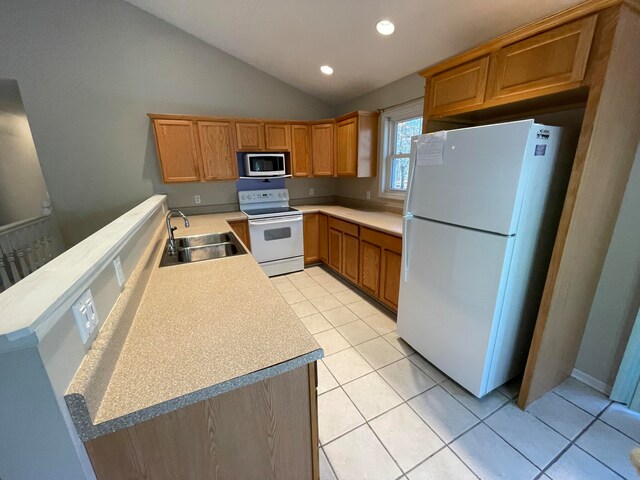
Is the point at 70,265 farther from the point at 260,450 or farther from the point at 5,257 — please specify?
the point at 5,257

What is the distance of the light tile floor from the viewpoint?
1.33 metres

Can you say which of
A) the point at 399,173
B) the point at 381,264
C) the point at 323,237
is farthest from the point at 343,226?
the point at 399,173

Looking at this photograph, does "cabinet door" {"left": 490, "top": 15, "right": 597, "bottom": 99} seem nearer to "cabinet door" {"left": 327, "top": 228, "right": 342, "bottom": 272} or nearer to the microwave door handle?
"cabinet door" {"left": 327, "top": 228, "right": 342, "bottom": 272}

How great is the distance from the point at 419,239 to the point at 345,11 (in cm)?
189

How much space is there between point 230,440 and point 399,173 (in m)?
3.10

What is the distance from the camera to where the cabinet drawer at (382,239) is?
7.76 feet

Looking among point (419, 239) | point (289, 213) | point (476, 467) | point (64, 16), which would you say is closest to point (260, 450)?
point (476, 467)

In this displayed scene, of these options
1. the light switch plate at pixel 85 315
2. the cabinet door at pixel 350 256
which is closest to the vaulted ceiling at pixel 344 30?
the cabinet door at pixel 350 256

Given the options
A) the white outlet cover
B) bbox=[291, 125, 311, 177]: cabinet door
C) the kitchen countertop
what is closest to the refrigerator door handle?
the kitchen countertop

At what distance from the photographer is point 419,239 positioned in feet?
6.12

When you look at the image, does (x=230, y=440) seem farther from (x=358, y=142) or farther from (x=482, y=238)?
(x=358, y=142)

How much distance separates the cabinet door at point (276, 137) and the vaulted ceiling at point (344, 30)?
0.69 metres

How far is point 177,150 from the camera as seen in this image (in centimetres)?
312

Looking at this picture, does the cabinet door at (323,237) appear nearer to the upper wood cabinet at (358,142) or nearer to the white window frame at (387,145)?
the upper wood cabinet at (358,142)
